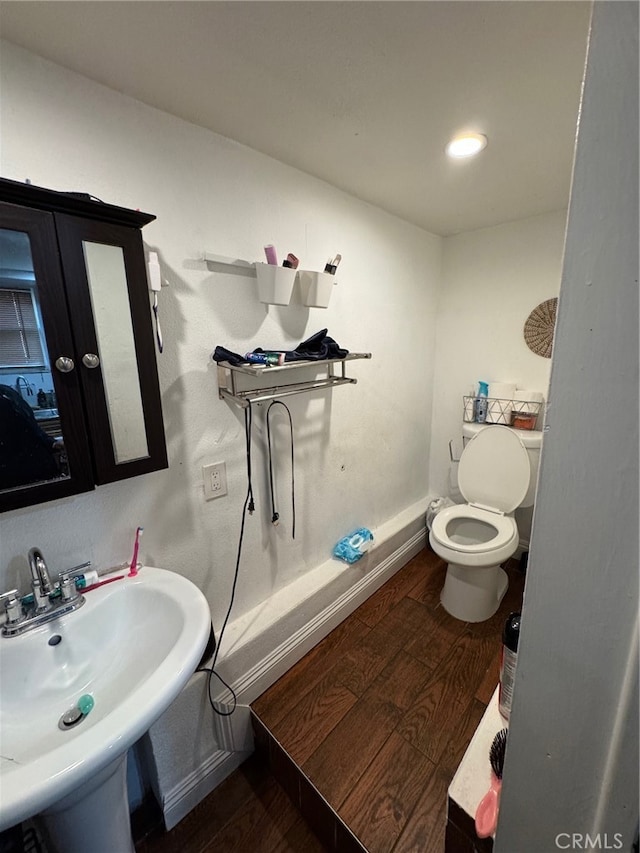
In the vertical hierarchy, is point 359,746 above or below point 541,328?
below

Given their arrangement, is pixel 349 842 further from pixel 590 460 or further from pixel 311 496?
pixel 590 460

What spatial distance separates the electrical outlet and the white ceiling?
1.13 m

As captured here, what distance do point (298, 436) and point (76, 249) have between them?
1.00 meters

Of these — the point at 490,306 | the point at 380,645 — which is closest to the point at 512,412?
the point at 490,306

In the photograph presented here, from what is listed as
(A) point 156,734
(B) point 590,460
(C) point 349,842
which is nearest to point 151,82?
(B) point 590,460

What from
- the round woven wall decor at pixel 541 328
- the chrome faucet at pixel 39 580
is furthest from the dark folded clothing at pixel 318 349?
the round woven wall decor at pixel 541 328

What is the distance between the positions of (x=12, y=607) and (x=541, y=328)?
8.33 ft

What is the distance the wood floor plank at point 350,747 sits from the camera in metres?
1.10

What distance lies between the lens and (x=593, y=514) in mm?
361

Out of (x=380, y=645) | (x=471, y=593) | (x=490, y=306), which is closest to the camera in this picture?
(x=380, y=645)

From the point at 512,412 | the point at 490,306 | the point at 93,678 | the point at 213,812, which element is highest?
the point at 490,306

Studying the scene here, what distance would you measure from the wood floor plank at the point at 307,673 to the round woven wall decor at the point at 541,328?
1846 millimetres

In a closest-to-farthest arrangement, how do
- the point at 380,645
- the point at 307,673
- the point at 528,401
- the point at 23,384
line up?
the point at 23,384, the point at 307,673, the point at 380,645, the point at 528,401

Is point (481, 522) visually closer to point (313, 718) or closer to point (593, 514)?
point (313, 718)
